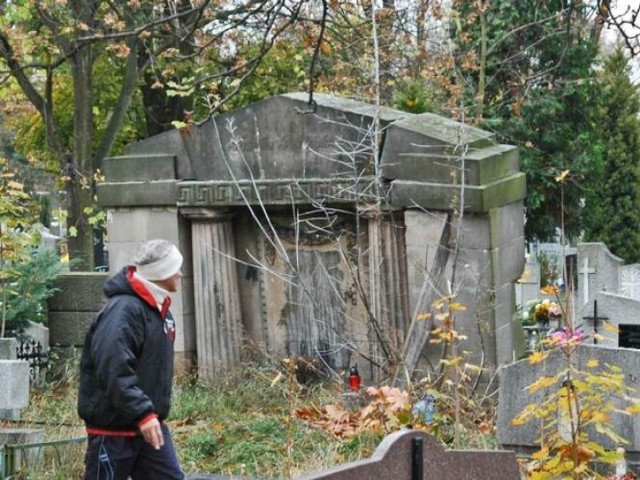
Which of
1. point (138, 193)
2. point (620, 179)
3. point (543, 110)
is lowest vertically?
point (138, 193)

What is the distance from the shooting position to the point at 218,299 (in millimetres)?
11719

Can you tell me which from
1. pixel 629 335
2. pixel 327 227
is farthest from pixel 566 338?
pixel 629 335

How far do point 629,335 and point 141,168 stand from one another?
4.68m

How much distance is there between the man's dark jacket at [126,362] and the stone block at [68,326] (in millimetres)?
6626

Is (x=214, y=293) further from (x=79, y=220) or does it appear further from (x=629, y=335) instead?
(x=79, y=220)

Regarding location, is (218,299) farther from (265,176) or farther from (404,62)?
(404,62)

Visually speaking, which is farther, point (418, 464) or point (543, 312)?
point (543, 312)

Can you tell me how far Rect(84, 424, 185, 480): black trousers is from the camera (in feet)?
19.8

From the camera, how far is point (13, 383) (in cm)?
816

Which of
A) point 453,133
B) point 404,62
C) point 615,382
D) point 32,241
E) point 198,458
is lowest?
point 198,458

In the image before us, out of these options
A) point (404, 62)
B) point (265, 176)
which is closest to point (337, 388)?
point (265, 176)

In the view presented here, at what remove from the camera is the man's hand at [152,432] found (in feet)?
19.1

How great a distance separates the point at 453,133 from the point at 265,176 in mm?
1788

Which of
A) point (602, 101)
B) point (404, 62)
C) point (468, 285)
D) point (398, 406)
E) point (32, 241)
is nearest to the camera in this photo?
point (398, 406)
